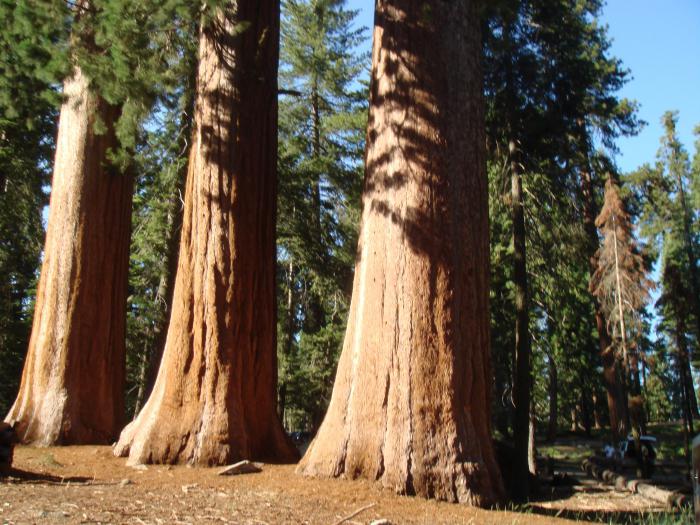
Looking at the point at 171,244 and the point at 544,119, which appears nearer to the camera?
the point at 171,244

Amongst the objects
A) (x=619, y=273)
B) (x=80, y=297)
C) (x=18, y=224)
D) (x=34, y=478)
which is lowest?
(x=34, y=478)

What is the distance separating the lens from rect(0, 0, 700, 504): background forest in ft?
31.0

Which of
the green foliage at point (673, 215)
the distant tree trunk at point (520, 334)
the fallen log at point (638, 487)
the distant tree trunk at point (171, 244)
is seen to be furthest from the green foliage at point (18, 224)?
the green foliage at point (673, 215)

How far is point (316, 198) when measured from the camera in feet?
61.8

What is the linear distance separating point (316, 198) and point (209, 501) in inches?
554

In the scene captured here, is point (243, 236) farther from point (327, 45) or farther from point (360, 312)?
point (327, 45)

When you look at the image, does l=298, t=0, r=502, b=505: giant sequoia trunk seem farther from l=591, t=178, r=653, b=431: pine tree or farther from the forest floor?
l=591, t=178, r=653, b=431: pine tree

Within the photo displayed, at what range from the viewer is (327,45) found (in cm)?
2950

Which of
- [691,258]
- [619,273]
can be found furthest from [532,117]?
[691,258]

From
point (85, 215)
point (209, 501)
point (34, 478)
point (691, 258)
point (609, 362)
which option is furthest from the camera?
point (691, 258)

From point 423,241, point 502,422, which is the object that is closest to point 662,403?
point 502,422

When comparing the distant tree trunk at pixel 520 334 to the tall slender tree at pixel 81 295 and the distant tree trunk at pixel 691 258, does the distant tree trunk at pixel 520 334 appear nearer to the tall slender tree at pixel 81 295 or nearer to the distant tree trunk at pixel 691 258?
the tall slender tree at pixel 81 295

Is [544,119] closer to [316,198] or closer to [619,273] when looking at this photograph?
[316,198]

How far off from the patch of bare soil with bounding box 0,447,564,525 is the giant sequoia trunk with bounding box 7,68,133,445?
3.20 meters
